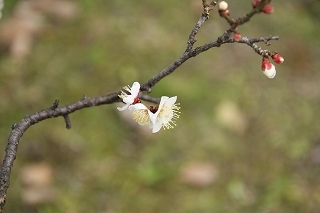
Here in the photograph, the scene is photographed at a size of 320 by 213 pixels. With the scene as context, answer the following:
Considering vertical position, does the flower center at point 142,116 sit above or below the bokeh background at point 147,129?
below

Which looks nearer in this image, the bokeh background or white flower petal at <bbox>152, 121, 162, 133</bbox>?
white flower petal at <bbox>152, 121, 162, 133</bbox>

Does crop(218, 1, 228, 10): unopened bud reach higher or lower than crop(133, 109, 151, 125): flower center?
higher

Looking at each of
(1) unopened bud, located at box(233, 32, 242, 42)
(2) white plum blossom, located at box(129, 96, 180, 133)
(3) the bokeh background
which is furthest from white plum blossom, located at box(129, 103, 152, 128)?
(3) the bokeh background

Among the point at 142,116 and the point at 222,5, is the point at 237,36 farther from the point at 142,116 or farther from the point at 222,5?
the point at 142,116

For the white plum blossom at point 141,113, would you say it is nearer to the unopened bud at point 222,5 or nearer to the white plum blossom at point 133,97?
the white plum blossom at point 133,97

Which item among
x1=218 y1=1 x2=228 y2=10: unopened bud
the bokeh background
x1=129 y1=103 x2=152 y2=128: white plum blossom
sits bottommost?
x1=129 y1=103 x2=152 y2=128: white plum blossom

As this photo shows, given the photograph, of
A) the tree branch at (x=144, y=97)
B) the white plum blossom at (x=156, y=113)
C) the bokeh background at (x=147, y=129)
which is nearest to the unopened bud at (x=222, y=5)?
the tree branch at (x=144, y=97)

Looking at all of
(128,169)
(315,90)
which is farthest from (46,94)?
(315,90)

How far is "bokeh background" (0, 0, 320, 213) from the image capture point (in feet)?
6.68

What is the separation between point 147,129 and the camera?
2207mm

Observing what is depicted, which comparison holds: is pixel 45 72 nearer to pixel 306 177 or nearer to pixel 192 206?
Answer: pixel 192 206

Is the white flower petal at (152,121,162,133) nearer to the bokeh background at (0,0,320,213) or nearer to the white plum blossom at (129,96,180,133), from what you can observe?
the white plum blossom at (129,96,180,133)

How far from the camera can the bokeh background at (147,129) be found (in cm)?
204

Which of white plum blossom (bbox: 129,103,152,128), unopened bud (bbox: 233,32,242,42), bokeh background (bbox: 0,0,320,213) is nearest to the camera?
unopened bud (bbox: 233,32,242,42)
